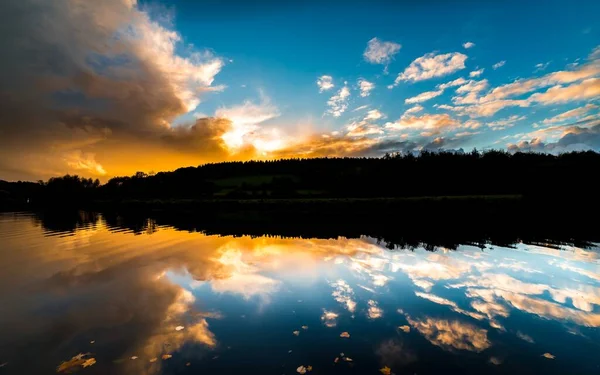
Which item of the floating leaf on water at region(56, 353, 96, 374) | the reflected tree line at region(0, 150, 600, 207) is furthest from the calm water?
the reflected tree line at region(0, 150, 600, 207)

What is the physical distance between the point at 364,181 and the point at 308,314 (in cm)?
12942

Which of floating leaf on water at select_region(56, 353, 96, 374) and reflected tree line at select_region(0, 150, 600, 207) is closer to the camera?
floating leaf on water at select_region(56, 353, 96, 374)

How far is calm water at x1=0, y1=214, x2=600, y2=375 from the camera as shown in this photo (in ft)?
30.4

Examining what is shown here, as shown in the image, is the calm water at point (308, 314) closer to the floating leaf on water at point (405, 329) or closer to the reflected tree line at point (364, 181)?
the floating leaf on water at point (405, 329)

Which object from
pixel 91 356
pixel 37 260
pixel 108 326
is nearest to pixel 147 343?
pixel 91 356

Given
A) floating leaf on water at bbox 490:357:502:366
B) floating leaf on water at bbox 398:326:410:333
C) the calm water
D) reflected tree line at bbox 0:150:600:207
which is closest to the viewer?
floating leaf on water at bbox 490:357:502:366

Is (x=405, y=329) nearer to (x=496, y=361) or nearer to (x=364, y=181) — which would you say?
(x=496, y=361)

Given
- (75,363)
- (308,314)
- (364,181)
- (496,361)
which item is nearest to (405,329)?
(496,361)

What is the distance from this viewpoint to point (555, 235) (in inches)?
1347

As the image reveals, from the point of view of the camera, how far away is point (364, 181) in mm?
138750

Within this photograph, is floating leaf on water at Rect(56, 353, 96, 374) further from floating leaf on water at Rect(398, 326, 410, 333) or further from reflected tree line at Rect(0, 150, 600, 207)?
reflected tree line at Rect(0, 150, 600, 207)

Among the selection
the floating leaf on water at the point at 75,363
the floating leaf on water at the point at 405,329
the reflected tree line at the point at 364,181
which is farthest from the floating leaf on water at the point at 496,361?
the reflected tree line at the point at 364,181

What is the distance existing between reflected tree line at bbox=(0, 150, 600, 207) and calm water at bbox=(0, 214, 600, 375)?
9364 cm

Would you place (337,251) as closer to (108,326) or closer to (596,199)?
(108,326)
